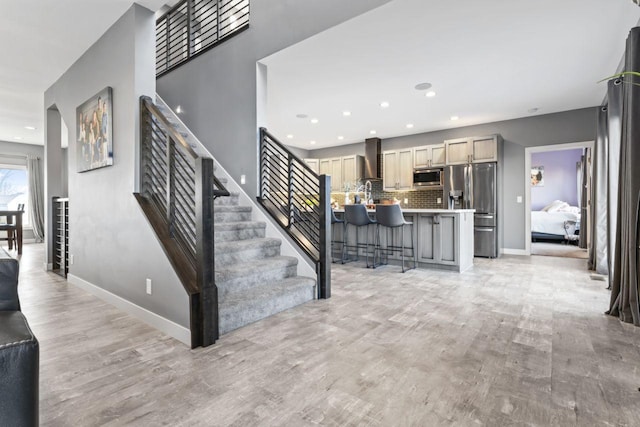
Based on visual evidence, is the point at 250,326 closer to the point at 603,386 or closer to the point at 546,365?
the point at 546,365

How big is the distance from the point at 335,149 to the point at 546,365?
836 cm

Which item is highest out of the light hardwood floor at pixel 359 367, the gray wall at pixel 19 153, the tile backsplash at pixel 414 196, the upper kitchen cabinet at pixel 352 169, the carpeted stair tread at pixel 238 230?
the gray wall at pixel 19 153

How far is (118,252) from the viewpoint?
3076 millimetres

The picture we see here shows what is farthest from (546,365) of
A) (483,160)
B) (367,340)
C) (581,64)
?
(483,160)

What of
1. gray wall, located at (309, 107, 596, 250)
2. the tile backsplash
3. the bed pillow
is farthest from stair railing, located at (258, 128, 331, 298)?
the bed pillow

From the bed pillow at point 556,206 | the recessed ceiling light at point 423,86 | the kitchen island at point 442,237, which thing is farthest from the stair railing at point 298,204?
the bed pillow at point 556,206

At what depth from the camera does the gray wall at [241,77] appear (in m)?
3.54

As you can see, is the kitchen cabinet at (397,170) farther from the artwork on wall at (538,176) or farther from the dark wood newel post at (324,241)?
the artwork on wall at (538,176)

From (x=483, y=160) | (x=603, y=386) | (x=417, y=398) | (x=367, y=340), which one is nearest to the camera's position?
(x=417, y=398)

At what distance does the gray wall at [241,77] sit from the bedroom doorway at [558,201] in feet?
17.4

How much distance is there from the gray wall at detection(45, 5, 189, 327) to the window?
24.5 ft

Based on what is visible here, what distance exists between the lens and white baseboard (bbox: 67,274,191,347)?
2.31m

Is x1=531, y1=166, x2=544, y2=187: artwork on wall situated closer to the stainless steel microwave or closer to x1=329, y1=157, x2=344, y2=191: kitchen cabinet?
the stainless steel microwave

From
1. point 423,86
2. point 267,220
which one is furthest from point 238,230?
point 423,86
